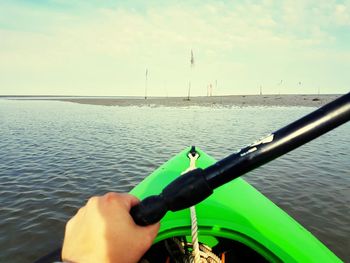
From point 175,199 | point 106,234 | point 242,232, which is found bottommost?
point 242,232

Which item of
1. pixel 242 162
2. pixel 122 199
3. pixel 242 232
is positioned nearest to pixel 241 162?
pixel 242 162

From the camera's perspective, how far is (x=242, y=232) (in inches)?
92.2

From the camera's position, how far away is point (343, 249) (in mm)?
4590

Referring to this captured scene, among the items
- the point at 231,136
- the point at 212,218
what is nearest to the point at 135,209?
the point at 212,218

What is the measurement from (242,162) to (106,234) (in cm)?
48

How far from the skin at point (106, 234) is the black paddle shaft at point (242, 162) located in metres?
0.04

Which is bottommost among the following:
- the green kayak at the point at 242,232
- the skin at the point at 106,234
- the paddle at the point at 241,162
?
the green kayak at the point at 242,232

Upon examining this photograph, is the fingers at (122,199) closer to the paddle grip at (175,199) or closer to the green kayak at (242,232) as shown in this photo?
the paddle grip at (175,199)

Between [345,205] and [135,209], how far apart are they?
6.92 metres

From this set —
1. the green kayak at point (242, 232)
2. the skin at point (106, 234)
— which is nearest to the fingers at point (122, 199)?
the skin at point (106, 234)

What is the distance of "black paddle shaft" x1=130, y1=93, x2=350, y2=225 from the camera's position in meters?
0.72

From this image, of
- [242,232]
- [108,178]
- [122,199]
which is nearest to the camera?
[122,199]

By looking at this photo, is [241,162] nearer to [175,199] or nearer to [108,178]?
[175,199]

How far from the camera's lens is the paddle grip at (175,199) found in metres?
0.85
